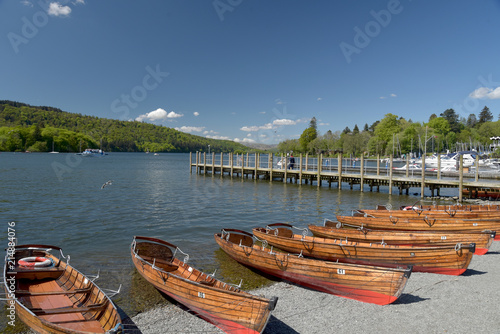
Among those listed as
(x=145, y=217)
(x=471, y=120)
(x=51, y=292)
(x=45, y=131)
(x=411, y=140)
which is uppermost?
(x=471, y=120)

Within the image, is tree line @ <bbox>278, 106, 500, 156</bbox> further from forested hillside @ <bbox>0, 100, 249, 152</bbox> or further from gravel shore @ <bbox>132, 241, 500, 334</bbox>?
gravel shore @ <bbox>132, 241, 500, 334</bbox>

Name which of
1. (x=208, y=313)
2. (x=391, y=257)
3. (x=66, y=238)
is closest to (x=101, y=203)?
(x=66, y=238)

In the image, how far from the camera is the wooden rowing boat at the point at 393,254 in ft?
34.0

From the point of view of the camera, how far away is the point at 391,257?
10.9 meters

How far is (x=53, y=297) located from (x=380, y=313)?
8866 mm

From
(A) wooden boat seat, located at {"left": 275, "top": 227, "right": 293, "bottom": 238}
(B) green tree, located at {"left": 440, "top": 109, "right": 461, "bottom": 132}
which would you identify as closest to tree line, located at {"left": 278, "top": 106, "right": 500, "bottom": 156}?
(B) green tree, located at {"left": 440, "top": 109, "right": 461, "bottom": 132}

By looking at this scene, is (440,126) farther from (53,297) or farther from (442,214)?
(53,297)

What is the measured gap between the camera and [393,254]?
1082 centimetres

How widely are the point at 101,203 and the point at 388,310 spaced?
2488 centimetres

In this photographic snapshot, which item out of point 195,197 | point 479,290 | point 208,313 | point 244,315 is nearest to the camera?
point 244,315

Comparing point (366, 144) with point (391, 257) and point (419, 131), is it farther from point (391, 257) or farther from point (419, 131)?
point (391, 257)

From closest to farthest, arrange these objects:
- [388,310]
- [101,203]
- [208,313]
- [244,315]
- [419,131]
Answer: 1. [244,315]
2. [208,313]
3. [388,310]
4. [101,203]
5. [419,131]

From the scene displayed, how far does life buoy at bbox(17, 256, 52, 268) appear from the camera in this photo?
9.27m

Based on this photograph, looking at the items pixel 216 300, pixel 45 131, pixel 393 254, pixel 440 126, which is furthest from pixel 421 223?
pixel 45 131
